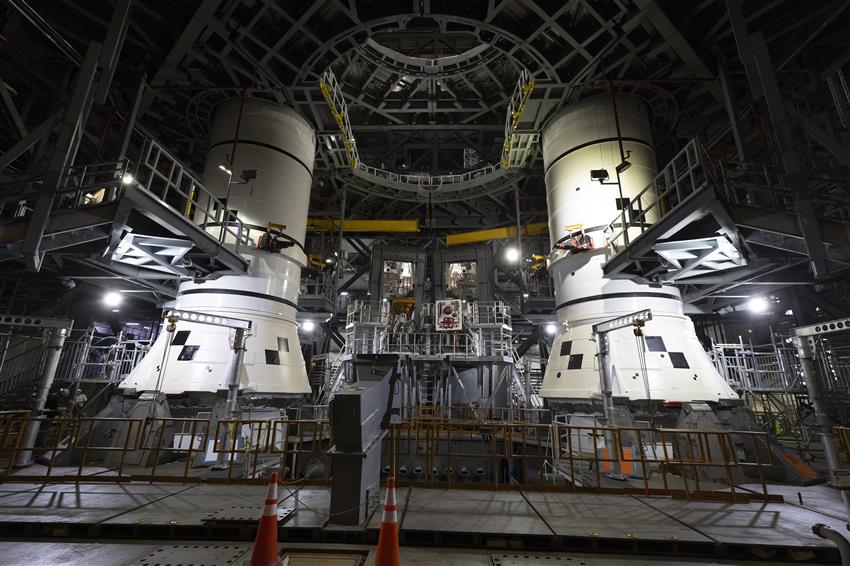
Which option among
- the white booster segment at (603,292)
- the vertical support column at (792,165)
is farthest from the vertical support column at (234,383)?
the vertical support column at (792,165)

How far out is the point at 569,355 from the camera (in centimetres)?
1278

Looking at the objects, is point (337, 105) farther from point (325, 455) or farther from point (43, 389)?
point (325, 455)

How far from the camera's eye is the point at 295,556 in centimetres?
425

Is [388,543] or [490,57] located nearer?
[388,543]

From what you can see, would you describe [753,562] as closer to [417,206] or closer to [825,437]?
[825,437]

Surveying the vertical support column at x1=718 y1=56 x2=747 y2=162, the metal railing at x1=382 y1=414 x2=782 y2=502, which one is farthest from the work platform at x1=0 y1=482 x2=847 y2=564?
the vertical support column at x1=718 y1=56 x2=747 y2=162

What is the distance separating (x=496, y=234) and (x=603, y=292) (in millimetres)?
12175

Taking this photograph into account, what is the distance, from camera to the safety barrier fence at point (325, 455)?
6895 mm

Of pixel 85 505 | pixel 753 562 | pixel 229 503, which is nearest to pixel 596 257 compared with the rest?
pixel 753 562

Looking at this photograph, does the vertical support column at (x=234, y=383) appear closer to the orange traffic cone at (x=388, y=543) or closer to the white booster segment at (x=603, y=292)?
the orange traffic cone at (x=388, y=543)

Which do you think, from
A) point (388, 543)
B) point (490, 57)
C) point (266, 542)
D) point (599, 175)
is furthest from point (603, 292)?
point (490, 57)

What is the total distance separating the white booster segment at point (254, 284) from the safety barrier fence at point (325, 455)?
1583 millimetres

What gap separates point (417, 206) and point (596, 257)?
16.0 meters

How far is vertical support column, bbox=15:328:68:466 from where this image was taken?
9.64 meters
